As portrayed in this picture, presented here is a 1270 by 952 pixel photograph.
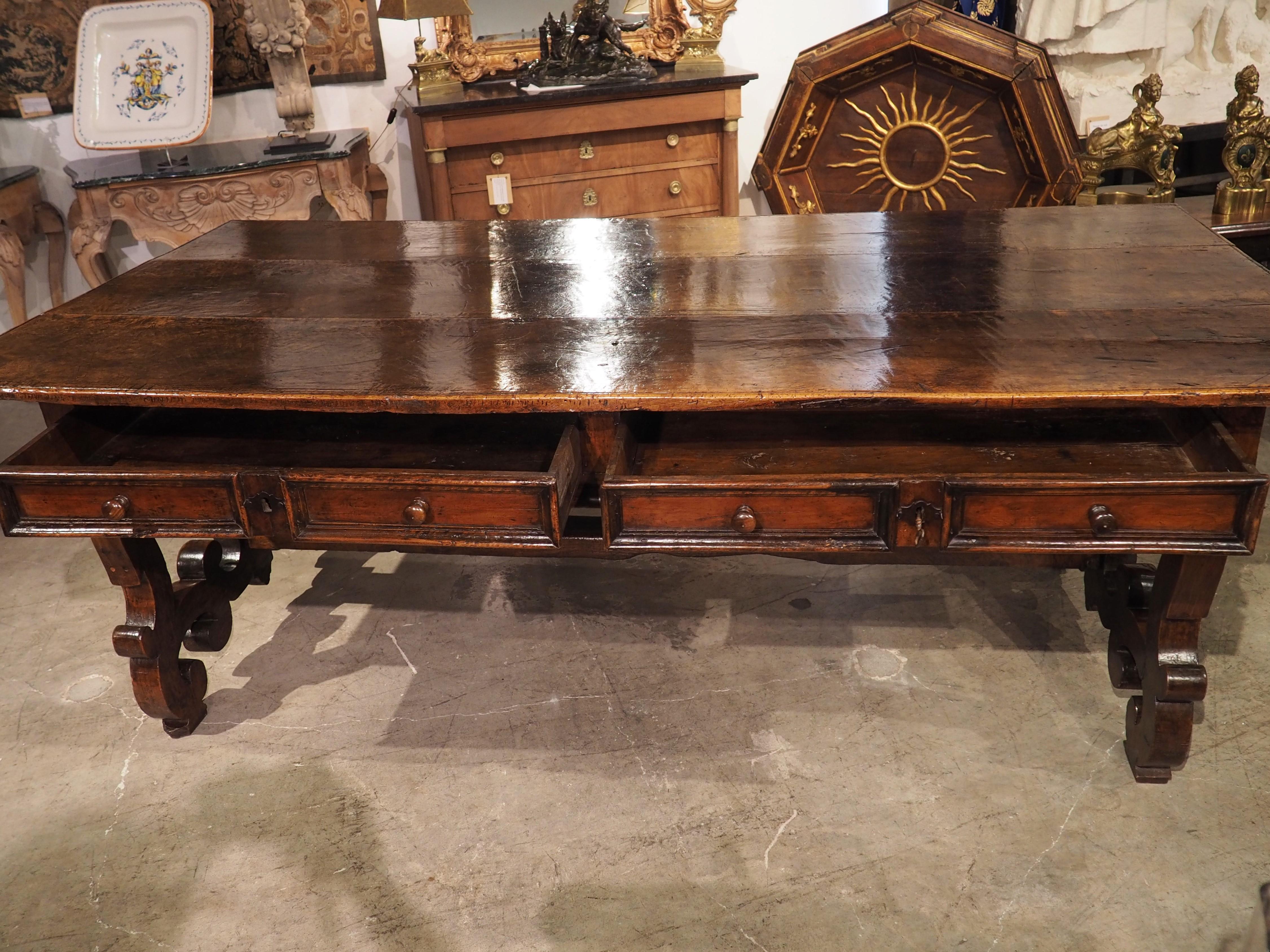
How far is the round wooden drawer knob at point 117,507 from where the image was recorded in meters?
1.82

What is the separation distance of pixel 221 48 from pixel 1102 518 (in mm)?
3867

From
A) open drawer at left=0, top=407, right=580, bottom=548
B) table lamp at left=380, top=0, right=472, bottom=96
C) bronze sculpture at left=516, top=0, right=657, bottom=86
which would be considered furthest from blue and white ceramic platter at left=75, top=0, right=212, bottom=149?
open drawer at left=0, top=407, right=580, bottom=548

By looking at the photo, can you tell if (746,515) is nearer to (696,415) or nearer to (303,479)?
(696,415)

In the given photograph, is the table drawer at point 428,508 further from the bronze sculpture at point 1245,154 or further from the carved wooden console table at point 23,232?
the carved wooden console table at point 23,232

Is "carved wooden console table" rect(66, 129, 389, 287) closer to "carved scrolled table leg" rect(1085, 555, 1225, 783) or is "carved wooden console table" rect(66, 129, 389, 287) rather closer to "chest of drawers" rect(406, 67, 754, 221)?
"chest of drawers" rect(406, 67, 754, 221)

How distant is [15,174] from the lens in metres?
3.92

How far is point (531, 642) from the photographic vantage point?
2480 mm

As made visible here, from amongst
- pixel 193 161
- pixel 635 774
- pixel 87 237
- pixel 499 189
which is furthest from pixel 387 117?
pixel 635 774

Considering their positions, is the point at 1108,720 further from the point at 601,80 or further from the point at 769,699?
the point at 601,80

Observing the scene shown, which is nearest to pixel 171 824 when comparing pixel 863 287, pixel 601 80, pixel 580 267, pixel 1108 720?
pixel 580 267

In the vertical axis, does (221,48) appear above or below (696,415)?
above

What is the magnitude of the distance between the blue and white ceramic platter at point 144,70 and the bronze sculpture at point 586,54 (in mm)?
1153

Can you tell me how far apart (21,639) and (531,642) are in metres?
1.28

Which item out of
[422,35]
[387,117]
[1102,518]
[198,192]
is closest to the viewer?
[1102,518]
